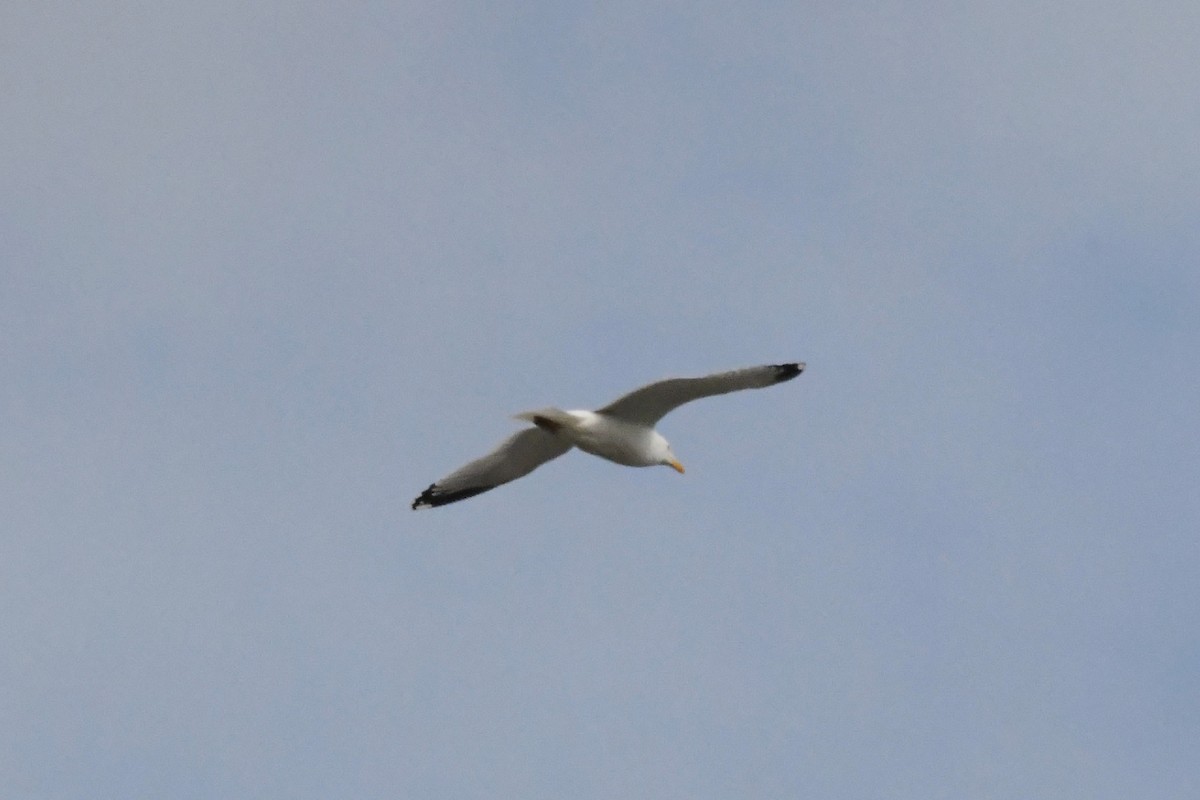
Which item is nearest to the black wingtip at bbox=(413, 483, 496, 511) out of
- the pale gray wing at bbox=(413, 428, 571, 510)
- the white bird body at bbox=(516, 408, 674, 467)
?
the pale gray wing at bbox=(413, 428, 571, 510)

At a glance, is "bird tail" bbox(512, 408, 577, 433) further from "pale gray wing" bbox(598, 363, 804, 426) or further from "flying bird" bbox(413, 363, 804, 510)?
"pale gray wing" bbox(598, 363, 804, 426)

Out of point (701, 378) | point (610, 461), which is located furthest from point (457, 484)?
point (701, 378)

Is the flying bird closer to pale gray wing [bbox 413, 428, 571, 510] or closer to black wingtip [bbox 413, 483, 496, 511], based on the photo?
pale gray wing [bbox 413, 428, 571, 510]

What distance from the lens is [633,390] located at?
24016 millimetres

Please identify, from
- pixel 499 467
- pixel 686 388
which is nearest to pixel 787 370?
pixel 686 388

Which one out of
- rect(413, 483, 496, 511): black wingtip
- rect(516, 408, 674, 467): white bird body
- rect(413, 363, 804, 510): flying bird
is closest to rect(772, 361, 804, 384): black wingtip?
rect(413, 363, 804, 510): flying bird

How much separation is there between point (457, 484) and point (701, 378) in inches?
189

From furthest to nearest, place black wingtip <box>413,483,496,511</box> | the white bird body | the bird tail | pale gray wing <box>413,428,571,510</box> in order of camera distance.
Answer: black wingtip <box>413,483,496,511</box> → pale gray wing <box>413,428,571,510</box> → the white bird body → the bird tail

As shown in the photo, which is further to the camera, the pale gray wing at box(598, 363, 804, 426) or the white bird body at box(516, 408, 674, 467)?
the white bird body at box(516, 408, 674, 467)

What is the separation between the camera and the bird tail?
79.3 ft

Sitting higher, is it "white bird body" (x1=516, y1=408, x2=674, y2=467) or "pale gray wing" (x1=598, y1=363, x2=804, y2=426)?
"pale gray wing" (x1=598, y1=363, x2=804, y2=426)

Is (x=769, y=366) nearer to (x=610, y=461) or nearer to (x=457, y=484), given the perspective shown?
(x=610, y=461)

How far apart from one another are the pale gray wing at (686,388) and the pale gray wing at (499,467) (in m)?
1.46

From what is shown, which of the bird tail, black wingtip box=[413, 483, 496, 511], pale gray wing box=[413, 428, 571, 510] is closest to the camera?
the bird tail
